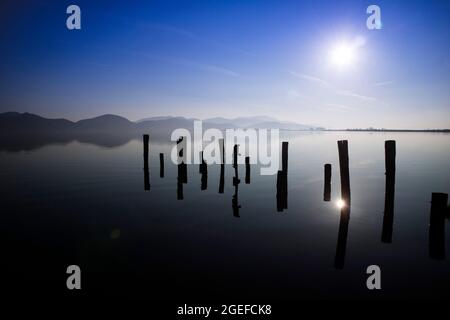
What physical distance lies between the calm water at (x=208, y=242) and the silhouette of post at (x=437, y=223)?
1.32ft

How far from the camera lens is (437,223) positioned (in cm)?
834

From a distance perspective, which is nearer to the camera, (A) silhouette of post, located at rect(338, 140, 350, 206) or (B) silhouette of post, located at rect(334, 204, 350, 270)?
(B) silhouette of post, located at rect(334, 204, 350, 270)

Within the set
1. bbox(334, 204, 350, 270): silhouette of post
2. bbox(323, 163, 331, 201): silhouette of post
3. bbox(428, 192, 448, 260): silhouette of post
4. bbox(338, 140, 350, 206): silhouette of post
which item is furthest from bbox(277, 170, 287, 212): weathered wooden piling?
bbox(428, 192, 448, 260): silhouette of post

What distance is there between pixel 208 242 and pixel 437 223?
7693 millimetres

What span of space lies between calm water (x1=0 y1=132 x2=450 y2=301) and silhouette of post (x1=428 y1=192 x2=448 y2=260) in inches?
15.8

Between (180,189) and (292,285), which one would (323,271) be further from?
(180,189)

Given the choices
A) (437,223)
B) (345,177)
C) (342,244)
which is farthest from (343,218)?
(437,223)

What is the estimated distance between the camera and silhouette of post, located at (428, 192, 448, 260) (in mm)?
8172

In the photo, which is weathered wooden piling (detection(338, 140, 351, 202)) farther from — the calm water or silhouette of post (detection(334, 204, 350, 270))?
the calm water

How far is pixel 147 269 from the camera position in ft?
27.5

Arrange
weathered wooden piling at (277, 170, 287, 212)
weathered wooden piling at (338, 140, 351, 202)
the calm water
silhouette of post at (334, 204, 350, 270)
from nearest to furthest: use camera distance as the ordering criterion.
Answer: the calm water, silhouette of post at (334, 204, 350, 270), weathered wooden piling at (338, 140, 351, 202), weathered wooden piling at (277, 170, 287, 212)

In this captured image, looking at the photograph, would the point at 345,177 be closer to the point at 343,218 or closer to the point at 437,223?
the point at 343,218

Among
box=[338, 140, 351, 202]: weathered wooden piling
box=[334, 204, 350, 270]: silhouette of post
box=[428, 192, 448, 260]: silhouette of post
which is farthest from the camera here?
box=[338, 140, 351, 202]: weathered wooden piling
